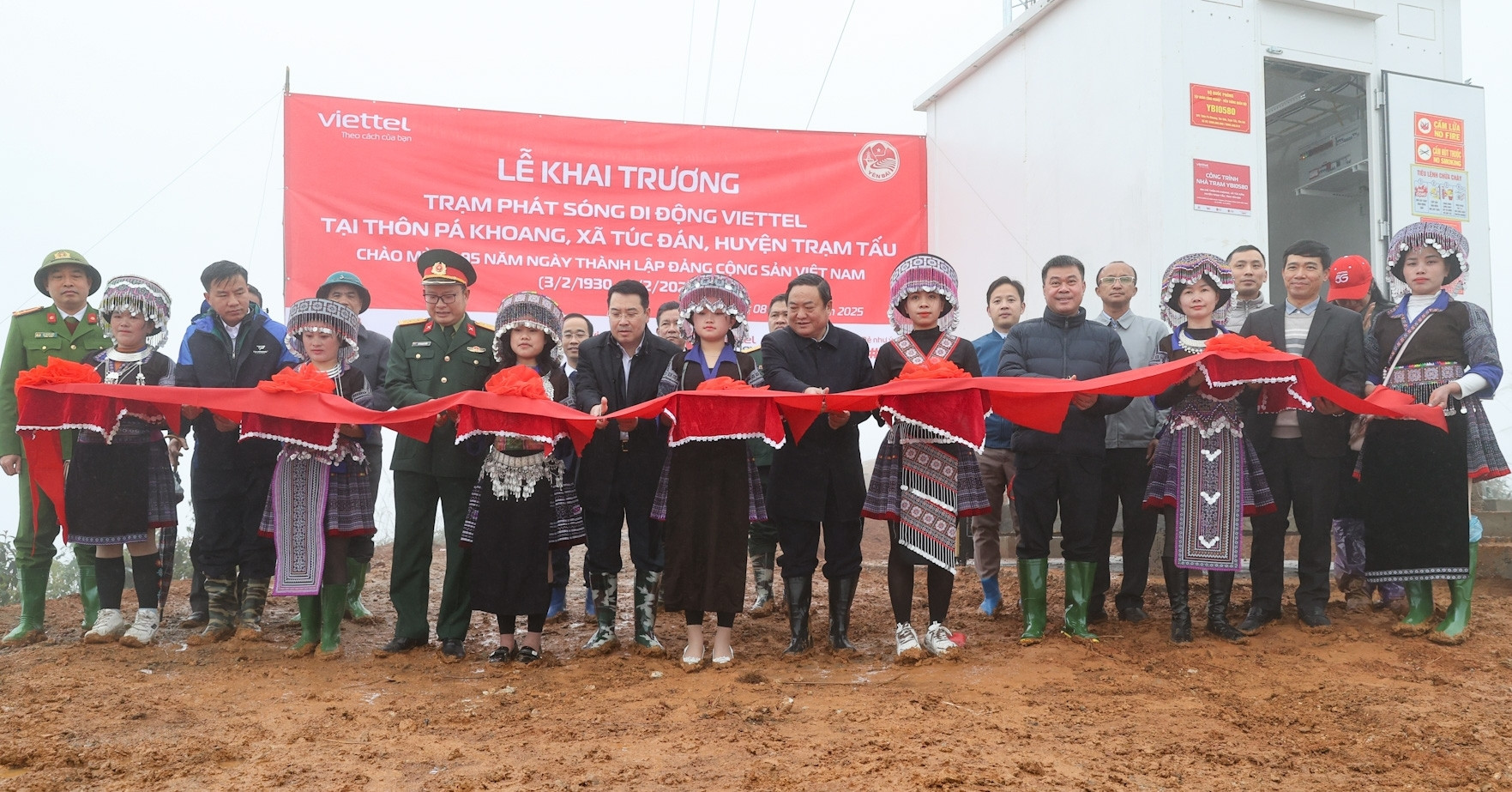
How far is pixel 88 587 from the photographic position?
4793mm

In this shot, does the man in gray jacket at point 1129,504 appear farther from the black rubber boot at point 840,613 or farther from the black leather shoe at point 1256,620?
the black rubber boot at point 840,613

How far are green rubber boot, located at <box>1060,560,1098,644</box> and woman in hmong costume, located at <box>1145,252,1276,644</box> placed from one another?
14.1 inches

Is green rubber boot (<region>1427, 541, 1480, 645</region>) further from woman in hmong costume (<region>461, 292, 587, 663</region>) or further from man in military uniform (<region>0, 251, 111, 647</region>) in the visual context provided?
man in military uniform (<region>0, 251, 111, 647</region>)

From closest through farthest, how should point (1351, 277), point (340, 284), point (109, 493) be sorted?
point (109, 493)
point (1351, 277)
point (340, 284)

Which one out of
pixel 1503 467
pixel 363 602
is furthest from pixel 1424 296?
pixel 363 602

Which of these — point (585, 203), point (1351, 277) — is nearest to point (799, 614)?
point (1351, 277)

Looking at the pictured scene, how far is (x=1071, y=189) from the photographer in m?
8.09

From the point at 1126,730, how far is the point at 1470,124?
743 centimetres

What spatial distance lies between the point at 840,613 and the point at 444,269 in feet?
7.75

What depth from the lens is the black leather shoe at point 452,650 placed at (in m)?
4.25

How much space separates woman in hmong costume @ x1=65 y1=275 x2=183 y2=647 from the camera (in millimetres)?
4492

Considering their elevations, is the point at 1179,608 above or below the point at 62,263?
below

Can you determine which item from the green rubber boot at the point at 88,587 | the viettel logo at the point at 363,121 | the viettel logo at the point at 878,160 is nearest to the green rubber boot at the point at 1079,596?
the green rubber boot at the point at 88,587

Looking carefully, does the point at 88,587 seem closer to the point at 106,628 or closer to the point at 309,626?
the point at 106,628
